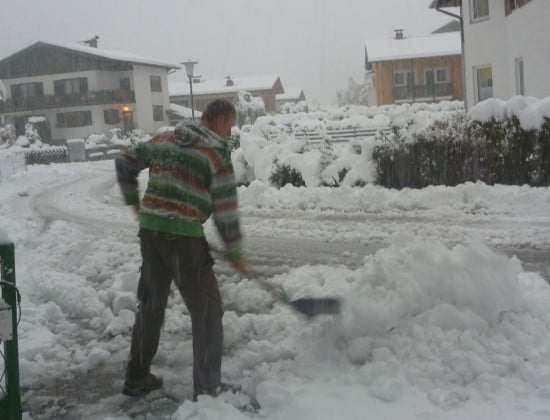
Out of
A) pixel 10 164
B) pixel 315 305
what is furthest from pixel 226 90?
pixel 315 305

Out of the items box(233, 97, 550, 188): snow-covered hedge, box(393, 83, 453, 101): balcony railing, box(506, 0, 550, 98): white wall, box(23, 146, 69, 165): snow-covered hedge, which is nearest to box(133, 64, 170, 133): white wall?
box(23, 146, 69, 165): snow-covered hedge

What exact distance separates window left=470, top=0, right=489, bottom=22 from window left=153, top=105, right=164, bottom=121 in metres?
31.6

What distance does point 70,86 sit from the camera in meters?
47.8

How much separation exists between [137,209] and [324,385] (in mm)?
1619

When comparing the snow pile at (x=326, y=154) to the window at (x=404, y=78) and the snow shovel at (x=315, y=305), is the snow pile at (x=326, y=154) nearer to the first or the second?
the snow shovel at (x=315, y=305)

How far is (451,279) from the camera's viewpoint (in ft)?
15.2

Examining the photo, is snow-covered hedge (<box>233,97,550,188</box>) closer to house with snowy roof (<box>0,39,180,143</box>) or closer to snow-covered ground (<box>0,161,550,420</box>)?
snow-covered ground (<box>0,161,550,420</box>)

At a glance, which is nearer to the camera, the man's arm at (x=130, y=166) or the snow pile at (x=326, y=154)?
the man's arm at (x=130, y=166)

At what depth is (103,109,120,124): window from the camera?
155 feet

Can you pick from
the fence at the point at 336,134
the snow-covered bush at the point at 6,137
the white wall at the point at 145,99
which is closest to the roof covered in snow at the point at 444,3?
the fence at the point at 336,134

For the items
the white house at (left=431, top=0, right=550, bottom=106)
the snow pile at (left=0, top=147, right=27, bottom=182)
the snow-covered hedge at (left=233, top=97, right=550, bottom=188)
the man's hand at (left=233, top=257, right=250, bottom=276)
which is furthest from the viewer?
the snow pile at (left=0, top=147, right=27, bottom=182)

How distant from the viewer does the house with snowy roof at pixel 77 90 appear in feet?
153

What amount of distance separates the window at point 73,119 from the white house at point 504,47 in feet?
99.9

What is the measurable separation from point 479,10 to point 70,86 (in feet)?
Answer: 113
